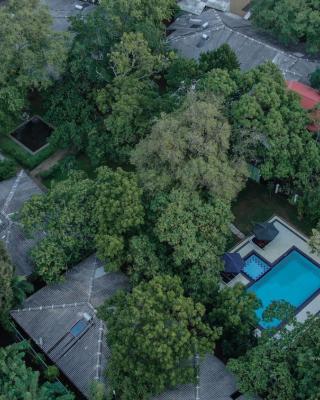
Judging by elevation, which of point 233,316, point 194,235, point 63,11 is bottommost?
point 233,316

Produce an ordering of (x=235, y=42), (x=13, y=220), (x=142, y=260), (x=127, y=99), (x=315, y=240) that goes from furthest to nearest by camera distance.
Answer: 1. (x=235, y=42)
2. (x=127, y=99)
3. (x=13, y=220)
4. (x=315, y=240)
5. (x=142, y=260)

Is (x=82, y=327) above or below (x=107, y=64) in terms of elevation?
below

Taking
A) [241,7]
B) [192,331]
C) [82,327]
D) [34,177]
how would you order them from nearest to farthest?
[192,331] < [82,327] < [34,177] < [241,7]

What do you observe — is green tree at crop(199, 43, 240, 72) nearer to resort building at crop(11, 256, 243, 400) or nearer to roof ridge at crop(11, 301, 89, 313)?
resort building at crop(11, 256, 243, 400)

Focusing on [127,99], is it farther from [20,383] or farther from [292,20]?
[20,383]

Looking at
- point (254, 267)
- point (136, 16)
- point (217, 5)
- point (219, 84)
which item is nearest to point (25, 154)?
point (136, 16)

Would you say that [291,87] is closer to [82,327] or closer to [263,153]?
[263,153]

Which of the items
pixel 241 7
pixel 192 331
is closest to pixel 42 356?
pixel 192 331

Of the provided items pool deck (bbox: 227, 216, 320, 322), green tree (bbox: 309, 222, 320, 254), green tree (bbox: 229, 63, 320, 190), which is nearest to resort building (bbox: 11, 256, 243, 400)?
pool deck (bbox: 227, 216, 320, 322)
